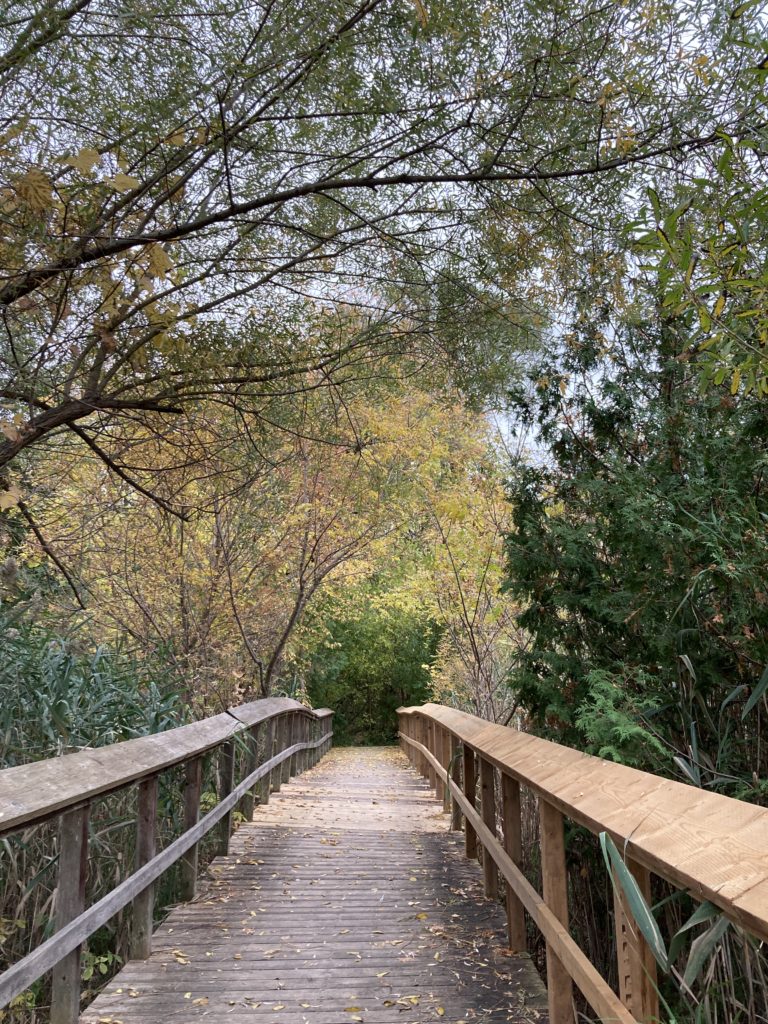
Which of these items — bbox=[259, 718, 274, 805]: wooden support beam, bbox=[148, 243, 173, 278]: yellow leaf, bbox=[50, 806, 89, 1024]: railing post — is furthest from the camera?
bbox=[259, 718, 274, 805]: wooden support beam

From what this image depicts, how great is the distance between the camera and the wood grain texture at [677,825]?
46.0 inches

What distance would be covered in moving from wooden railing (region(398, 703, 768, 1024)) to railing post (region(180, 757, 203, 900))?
157 centimetres

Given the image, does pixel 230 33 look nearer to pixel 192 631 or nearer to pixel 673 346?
pixel 673 346

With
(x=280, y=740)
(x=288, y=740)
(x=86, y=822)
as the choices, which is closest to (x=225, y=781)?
(x=86, y=822)

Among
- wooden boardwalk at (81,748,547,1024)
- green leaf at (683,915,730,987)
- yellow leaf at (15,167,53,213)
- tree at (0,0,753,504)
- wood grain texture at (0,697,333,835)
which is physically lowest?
wooden boardwalk at (81,748,547,1024)

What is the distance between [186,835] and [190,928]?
43 cm

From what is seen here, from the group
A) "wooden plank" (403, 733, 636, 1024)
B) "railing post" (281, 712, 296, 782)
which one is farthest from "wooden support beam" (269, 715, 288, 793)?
"wooden plank" (403, 733, 636, 1024)

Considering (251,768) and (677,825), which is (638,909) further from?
(251,768)

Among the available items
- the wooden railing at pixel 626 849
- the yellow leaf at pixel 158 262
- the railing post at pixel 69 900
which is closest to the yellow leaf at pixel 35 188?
the yellow leaf at pixel 158 262

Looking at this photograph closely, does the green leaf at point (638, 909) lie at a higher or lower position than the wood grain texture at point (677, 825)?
lower

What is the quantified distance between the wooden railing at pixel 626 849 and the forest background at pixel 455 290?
431mm

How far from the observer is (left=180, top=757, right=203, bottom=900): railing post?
12.9ft

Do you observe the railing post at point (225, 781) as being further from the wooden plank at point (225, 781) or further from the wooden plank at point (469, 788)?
the wooden plank at point (469, 788)

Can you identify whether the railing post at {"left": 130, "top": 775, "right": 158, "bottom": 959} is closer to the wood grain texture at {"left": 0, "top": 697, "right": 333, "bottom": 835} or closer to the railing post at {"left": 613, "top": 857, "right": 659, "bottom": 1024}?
the wood grain texture at {"left": 0, "top": 697, "right": 333, "bottom": 835}
